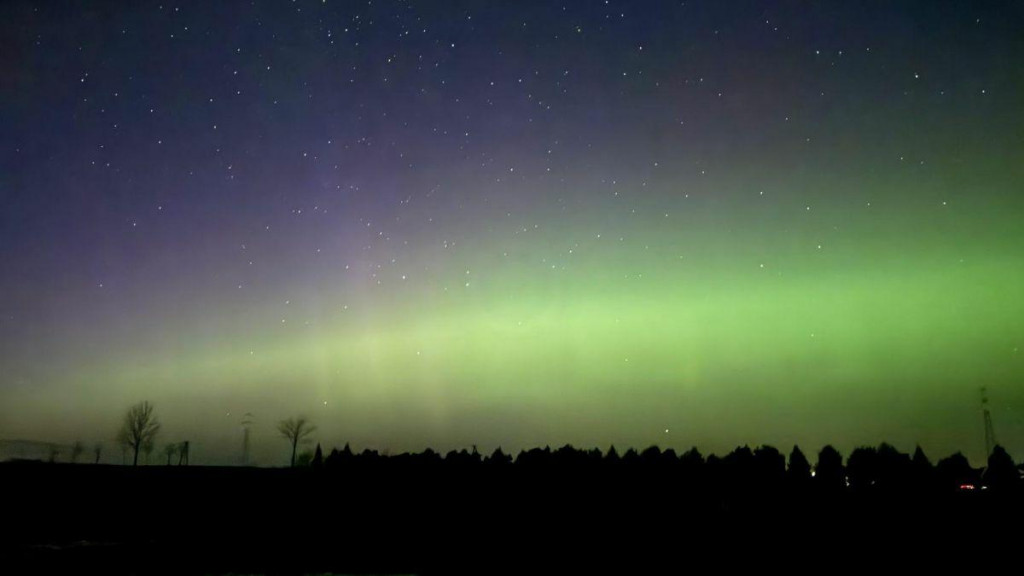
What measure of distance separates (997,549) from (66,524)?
22.8 metres

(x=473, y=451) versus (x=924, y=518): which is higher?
(x=473, y=451)

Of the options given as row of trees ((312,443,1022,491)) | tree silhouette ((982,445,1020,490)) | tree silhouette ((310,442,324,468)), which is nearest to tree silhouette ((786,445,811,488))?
row of trees ((312,443,1022,491))

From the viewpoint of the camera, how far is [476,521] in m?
17.0

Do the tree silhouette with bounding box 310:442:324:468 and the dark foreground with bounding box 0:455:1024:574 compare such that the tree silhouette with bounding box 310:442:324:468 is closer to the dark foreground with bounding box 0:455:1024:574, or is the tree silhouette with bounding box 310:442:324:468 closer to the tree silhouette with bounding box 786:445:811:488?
the dark foreground with bounding box 0:455:1024:574

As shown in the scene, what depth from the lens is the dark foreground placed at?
13.2m

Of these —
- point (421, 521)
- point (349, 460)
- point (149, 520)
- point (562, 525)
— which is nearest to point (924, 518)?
A: point (562, 525)

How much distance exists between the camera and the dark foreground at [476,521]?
1325 centimetres

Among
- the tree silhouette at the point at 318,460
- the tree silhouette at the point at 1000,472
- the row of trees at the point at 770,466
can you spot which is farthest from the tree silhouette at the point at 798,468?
the tree silhouette at the point at 318,460

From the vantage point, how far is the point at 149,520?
19516mm

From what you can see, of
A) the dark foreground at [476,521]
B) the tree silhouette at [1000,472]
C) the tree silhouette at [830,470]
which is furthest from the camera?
the tree silhouette at [830,470]

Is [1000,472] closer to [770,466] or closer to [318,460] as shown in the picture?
[770,466]

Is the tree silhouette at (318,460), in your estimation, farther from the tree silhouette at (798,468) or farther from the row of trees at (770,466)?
the tree silhouette at (798,468)

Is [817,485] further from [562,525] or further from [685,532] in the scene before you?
[562,525]

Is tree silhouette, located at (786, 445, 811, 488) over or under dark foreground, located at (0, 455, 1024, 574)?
over
